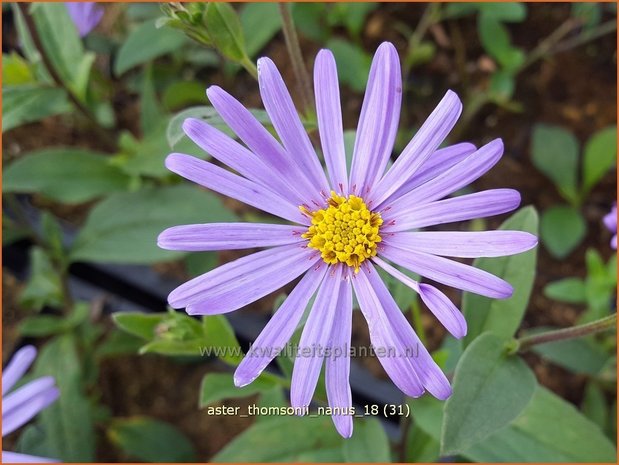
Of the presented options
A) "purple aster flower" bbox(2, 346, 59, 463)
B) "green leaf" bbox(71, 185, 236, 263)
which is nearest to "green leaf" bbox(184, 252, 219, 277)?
"green leaf" bbox(71, 185, 236, 263)

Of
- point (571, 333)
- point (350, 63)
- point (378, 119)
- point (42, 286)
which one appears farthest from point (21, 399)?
point (350, 63)

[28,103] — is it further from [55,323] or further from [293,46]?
[293,46]

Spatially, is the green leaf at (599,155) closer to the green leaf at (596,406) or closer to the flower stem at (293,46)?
the green leaf at (596,406)

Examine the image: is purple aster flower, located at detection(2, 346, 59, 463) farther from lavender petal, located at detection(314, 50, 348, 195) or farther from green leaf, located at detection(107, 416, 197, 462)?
lavender petal, located at detection(314, 50, 348, 195)

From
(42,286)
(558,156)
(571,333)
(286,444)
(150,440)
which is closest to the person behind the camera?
(571,333)

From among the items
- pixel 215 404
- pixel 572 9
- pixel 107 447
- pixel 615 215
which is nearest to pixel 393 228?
pixel 615 215

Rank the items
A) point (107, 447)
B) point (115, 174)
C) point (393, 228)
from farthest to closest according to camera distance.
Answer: point (107, 447)
point (115, 174)
point (393, 228)

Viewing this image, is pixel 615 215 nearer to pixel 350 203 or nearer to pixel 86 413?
pixel 350 203
